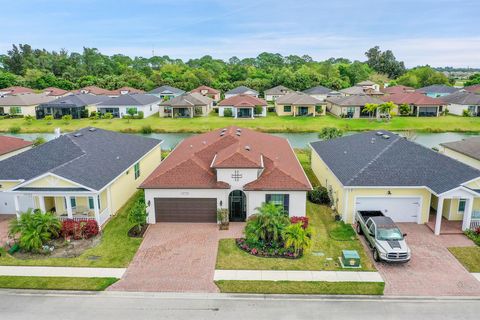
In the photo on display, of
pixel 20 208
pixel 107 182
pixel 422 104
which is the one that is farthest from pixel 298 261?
pixel 422 104

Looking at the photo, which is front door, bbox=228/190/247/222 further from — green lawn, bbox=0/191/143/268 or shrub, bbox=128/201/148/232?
green lawn, bbox=0/191/143/268

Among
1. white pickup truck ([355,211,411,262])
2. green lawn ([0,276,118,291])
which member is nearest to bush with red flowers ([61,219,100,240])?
green lawn ([0,276,118,291])

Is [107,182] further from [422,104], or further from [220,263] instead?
[422,104]

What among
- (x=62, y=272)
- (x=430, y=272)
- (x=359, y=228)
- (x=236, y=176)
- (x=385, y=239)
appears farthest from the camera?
(x=236, y=176)

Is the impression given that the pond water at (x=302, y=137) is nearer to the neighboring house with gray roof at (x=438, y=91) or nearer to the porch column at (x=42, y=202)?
the porch column at (x=42, y=202)

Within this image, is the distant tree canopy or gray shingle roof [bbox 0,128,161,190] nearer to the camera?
gray shingle roof [bbox 0,128,161,190]

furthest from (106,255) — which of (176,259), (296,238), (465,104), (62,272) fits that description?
(465,104)

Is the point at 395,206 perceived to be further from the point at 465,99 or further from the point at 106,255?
the point at 465,99
